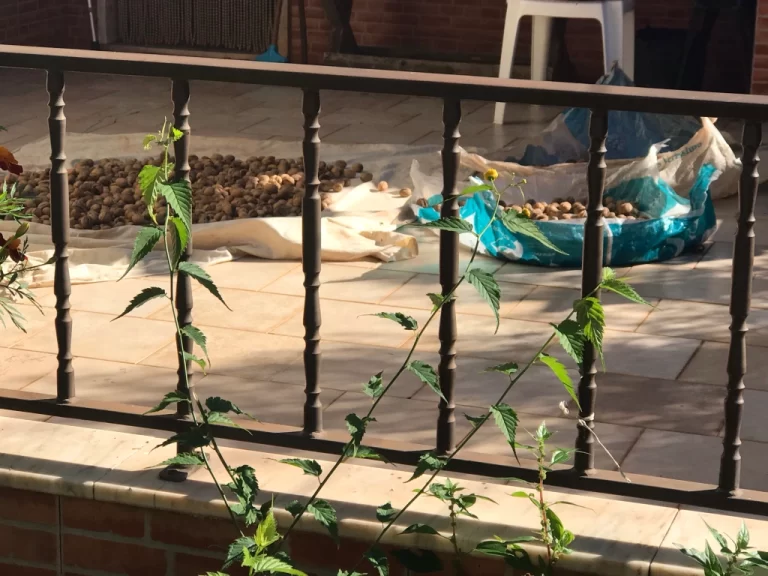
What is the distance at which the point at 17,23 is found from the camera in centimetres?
911

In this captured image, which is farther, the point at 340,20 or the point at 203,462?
the point at 340,20

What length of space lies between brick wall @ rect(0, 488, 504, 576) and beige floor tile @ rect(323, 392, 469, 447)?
64 cm

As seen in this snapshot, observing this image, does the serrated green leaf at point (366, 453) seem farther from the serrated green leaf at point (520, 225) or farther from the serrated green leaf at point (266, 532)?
the serrated green leaf at point (520, 225)

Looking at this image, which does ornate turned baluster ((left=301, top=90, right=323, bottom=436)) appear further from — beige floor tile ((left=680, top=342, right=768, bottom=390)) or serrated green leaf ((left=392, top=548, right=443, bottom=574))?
beige floor tile ((left=680, top=342, right=768, bottom=390))

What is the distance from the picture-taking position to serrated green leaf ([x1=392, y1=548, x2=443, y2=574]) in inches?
86.0

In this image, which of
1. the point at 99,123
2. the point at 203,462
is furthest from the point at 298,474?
the point at 99,123

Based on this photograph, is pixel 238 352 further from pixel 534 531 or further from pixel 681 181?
pixel 681 181

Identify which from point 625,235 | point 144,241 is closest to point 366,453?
point 144,241

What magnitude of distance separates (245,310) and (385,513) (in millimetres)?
1806

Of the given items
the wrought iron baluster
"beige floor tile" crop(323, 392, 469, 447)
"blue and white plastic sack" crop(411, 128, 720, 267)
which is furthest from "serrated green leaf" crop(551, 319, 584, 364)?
"blue and white plastic sack" crop(411, 128, 720, 267)

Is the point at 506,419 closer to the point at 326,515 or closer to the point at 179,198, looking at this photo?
the point at 326,515

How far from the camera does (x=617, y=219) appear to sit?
441 centimetres

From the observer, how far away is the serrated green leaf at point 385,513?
2.17 meters

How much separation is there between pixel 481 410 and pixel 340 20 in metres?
5.61
